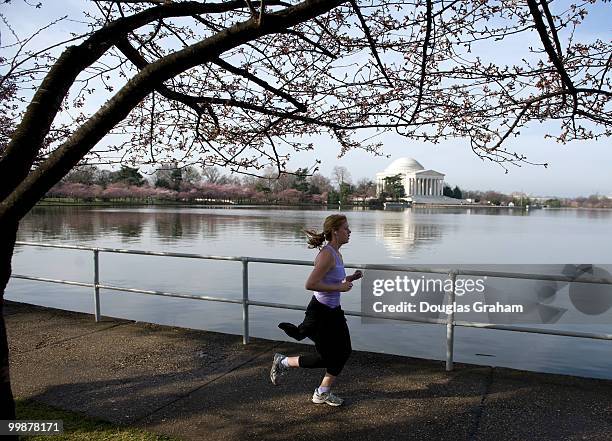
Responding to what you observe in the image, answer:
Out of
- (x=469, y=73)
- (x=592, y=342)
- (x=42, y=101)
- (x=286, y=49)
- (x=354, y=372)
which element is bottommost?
(x=592, y=342)

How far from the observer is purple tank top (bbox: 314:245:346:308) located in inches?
152

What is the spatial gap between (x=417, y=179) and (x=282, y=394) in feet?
Result: 423

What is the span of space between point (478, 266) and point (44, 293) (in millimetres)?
14036

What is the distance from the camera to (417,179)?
425ft

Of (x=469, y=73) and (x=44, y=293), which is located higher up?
(x=469, y=73)

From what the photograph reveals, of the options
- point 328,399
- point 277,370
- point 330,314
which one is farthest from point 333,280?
point 277,370

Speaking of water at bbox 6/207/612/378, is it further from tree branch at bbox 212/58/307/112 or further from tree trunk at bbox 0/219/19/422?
tree trunk at bbox 0/219/19/422

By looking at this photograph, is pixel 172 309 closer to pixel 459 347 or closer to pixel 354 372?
pixel 459 347

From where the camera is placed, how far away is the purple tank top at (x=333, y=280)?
3.86 m

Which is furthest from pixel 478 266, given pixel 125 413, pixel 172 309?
pixel 125 413

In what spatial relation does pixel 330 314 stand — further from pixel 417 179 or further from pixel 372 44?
pixel 417 179

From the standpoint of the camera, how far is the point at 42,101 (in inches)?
118

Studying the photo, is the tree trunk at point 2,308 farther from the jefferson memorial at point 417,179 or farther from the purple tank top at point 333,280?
the jefferson memorial at point 417,179

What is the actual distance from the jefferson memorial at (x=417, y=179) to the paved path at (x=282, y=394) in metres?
121
